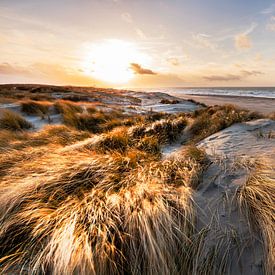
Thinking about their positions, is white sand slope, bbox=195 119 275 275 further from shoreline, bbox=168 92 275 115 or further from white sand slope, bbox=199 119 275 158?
shoreline, bbox=168 92 275 115

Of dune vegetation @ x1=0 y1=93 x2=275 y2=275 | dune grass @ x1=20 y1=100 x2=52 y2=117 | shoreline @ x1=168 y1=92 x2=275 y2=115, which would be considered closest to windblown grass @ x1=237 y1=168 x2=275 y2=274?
dune vegetation @ x1=0 y1=93 x2=275 y2=275

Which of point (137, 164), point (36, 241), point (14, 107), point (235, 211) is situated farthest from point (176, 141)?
point (14, 107)

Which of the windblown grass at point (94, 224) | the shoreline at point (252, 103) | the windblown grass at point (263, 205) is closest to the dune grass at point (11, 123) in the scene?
the windblown grass at point (94, 224)

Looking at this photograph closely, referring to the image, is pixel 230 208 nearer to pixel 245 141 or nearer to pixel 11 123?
pixel 245 141

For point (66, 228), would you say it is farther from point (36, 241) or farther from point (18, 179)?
point (18, 179)

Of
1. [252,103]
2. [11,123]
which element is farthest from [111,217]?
[252,103]

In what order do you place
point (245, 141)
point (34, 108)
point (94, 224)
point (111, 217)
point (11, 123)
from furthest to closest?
point (34, 108) < point (11, 123) < point (245, 141) < point (111, 217) < point (94, 224)

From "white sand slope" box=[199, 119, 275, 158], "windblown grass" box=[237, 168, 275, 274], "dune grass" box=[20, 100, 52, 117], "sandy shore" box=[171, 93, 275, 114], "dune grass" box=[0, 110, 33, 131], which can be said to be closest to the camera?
"windblown grass" box=[237, 168, 275, 274]

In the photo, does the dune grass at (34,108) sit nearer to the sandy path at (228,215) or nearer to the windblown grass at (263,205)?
the sandy path at (228,215)

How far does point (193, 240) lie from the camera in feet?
4.01

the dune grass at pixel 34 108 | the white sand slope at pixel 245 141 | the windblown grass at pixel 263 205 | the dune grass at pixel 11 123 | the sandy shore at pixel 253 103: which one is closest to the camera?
the windblown grass at pixel 263 205

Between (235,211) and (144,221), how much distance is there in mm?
724

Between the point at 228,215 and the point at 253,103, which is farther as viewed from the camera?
the point at 253,103

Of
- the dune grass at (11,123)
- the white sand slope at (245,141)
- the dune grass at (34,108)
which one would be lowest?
the dune grass at (34,108)
